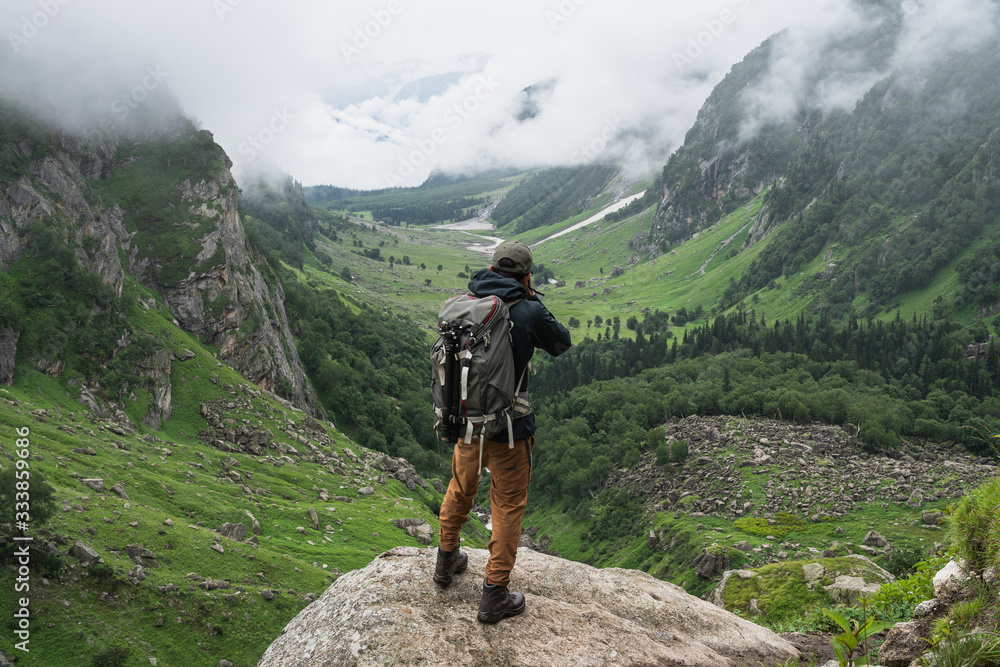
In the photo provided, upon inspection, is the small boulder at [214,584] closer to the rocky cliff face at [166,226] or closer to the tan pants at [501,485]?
the tan pants at [501,485]

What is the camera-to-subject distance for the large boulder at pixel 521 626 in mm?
8086

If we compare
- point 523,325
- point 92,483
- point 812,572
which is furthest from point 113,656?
point 812,572

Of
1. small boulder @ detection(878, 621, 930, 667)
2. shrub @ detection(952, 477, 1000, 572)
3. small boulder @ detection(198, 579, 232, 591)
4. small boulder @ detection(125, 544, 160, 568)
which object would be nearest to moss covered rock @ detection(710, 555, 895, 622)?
small boulder @ detection(878, 621, 930, 667)

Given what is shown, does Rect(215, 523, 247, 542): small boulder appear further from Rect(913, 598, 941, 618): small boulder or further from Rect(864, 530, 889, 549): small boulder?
Rect(864, 530, 889, 549): small boulder

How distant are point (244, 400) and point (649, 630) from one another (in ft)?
192

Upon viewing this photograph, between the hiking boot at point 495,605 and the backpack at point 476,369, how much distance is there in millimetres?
2416

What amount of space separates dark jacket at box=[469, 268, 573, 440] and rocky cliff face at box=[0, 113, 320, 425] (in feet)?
174

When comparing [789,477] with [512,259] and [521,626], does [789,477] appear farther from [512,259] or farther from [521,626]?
[512,259]

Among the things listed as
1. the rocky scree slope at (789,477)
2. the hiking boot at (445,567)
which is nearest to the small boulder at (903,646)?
the hiking boot at (445,567)

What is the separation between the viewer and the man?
27.5 feet

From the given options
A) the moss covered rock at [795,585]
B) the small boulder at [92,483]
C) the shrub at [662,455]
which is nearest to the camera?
the moss covered rock at [795,585]

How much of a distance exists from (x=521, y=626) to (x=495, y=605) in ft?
1.76

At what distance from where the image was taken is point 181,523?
32.4 m

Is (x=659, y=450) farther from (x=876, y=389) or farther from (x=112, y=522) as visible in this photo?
(x=112, y=522)
